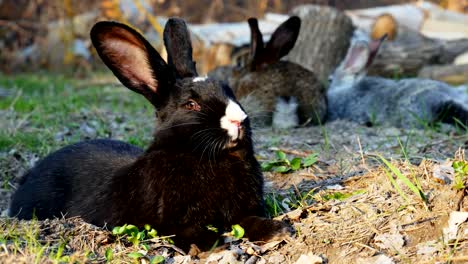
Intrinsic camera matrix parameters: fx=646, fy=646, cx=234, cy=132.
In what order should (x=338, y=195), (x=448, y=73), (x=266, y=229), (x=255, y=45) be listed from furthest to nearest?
1. (x=448, y=73)
2. (x=255, y=45)
3. (x=338, y=195)
4. (x=266, y=229)

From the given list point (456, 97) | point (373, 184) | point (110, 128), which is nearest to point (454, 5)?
point (456, 97)

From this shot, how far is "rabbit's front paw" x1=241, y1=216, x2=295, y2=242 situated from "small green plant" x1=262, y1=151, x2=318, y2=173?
1.35 metres

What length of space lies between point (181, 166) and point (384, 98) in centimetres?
560

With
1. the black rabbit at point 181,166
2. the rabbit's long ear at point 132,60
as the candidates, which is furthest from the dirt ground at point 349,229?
the rabbit's long ear at point 132,60

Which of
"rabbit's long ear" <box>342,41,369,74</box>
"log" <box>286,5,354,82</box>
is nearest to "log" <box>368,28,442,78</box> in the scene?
"log" <box>286,5,354,82</box>

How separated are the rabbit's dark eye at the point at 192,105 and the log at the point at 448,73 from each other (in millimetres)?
8459

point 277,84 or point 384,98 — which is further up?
point 277,84

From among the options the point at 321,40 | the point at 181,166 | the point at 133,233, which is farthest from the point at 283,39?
the point at 133,233

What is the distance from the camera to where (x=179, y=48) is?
427 cm

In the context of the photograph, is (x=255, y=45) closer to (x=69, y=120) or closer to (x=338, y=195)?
(x=69, y=120)

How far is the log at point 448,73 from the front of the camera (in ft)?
37.5

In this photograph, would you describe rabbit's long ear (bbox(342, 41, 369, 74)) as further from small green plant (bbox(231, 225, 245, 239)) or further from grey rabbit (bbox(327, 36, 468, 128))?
small green plant (bbox(231, 225, 245, 239))

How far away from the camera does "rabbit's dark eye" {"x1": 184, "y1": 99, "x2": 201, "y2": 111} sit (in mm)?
3787

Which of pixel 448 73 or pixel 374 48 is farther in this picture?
pixel 448 73
